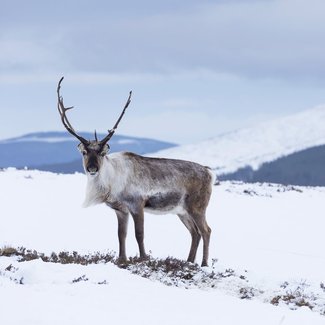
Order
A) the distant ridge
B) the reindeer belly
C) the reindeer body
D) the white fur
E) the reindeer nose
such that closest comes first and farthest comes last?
the reindeer nose → the white fur → the reindeer body → the reindeer belly → the distant ridge

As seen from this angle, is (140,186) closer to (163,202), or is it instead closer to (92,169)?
(163,202)

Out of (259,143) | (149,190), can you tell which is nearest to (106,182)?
(149,190)

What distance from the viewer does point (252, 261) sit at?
63.4ft

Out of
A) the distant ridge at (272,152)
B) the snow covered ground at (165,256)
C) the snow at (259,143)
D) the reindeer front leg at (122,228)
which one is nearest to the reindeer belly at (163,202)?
the reindeer front leg at (122,228)

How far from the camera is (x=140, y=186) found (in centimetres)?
1474

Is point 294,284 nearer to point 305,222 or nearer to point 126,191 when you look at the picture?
point 126,191

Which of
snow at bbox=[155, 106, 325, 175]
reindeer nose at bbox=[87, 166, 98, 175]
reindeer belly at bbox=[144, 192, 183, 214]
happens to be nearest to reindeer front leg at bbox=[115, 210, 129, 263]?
reindeer belly at bbox=[144, 192, 183, 214]

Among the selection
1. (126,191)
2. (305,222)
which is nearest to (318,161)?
(305,222)

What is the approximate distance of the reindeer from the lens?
1438 cm

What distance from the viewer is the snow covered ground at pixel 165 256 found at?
9414 mm

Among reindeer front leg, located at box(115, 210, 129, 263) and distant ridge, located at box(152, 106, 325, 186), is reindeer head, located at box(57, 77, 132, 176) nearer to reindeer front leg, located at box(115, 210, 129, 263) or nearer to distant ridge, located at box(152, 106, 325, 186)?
reindeer front leg, located at box(115, 210, 129, 263)

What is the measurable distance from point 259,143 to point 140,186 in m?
163

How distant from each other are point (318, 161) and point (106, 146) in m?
121

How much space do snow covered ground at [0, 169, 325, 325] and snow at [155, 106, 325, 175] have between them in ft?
364
